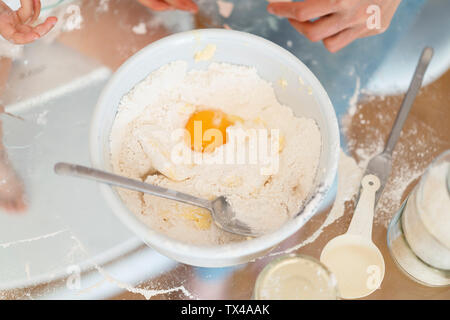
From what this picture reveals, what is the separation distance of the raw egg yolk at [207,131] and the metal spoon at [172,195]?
0.10 m

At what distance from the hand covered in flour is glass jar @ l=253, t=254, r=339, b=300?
425mm

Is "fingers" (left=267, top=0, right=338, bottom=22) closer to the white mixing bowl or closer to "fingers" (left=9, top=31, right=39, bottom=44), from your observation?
the white mixing bowl

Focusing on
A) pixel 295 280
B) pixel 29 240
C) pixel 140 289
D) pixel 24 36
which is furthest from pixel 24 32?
pixel 295 280

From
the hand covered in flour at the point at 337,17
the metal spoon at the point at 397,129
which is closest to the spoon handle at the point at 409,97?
the metal spoon at the point at 397,129

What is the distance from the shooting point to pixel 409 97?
2.66 feet

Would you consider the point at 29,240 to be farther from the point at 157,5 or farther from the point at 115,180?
the point at 157,5

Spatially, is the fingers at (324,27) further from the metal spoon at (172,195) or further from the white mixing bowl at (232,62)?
the metal spoon at (172,195)

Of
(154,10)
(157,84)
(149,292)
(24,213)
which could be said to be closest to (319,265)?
(149,292)

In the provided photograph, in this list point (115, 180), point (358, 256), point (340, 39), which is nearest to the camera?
point (115, 180)

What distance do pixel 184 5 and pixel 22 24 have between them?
0.31 meters

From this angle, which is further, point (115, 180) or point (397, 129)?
point (397, 129)

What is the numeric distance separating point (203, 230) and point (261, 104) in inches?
9.8

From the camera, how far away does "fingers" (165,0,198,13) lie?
2.89 ft

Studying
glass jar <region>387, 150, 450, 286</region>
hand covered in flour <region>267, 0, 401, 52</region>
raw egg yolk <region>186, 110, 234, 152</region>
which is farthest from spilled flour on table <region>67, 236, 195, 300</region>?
hand covered in flour <region>267, 0, 401, 52</region>
